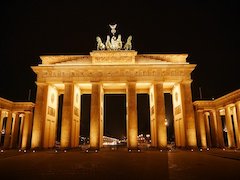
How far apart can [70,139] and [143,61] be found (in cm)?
1862

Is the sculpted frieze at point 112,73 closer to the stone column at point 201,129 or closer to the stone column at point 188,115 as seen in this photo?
the stone column at point 188,115

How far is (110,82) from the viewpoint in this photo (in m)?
35.9

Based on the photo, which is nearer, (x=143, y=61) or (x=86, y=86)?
(x=143, y=61)

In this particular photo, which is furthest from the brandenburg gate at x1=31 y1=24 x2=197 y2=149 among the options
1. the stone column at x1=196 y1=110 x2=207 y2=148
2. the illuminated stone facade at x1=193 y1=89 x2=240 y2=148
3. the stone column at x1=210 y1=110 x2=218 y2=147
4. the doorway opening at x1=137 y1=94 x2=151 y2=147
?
the doorway opening at x1=137 y1=94 x2=151 y2=147

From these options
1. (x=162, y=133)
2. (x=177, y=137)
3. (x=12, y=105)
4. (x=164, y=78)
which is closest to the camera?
(x=162, y=133)

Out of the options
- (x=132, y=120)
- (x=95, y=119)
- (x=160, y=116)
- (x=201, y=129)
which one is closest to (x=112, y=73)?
(x=95, y=119)

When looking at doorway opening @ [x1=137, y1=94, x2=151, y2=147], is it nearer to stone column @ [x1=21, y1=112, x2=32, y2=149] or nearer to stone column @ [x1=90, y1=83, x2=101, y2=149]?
stone column @ [x1=90, y1=83, x2=101, y2=149]

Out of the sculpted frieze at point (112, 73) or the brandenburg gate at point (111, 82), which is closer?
the brandenburg gate at point (111, 82)

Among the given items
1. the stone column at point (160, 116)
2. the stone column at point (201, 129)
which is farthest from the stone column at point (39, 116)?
the stone column at point (201, 129)

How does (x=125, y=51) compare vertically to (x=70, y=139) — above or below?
above

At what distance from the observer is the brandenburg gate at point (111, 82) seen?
33.6 m

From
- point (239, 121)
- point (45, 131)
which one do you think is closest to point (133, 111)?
point (45, 131)

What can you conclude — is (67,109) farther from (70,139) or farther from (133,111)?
(133,111)

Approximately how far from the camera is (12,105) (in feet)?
141
